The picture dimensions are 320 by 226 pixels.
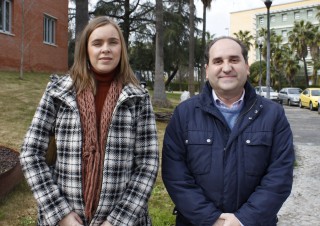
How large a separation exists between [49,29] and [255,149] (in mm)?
24502

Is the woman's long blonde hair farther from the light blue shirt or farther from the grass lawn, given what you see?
the grass lawn

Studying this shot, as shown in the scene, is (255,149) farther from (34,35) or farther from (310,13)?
(310,13)

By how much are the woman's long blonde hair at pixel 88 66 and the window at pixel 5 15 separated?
19.1 m

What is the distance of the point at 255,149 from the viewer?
2.49 metres

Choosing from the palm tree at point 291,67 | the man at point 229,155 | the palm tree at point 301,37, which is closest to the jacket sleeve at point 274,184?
the man at point 229,155

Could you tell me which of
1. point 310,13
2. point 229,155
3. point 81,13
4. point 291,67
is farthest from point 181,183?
point 310,13

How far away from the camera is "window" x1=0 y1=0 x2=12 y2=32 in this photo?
19.9m

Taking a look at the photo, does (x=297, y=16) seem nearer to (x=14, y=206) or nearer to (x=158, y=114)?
(x=158, y=114)

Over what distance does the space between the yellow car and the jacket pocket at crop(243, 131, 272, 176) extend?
25.8m

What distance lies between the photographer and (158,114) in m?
12.7

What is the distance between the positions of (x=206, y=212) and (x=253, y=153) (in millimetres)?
445

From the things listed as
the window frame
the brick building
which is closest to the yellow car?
the brick building

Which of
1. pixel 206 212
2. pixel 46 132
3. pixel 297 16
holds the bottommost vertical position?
pixel 206 212

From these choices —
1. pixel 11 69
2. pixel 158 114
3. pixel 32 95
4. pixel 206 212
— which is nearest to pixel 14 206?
pixel 206 212
